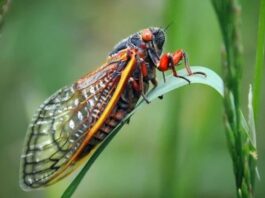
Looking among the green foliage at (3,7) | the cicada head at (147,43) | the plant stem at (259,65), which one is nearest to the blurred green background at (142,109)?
the cicada head at (147,43)

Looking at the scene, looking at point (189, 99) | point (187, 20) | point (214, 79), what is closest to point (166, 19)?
Result: point (187, 20)

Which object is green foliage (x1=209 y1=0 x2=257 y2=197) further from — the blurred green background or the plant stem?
the blurred green background

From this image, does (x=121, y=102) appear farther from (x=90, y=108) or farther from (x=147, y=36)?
(x=147, y=36)

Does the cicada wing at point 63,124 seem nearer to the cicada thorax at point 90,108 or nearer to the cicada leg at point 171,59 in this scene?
the cicada thorax at point 90,108

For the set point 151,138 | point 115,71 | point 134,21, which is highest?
point 134,21

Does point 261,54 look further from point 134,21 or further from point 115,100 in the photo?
point 134,21

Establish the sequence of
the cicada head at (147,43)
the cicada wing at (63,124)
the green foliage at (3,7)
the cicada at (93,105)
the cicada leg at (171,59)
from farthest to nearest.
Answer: the cicada head at (147,43)
the cicada leg at (171,59)
the cicada at (93,105)
the cicada wing at (63,124)
the green foliage at (3,7)

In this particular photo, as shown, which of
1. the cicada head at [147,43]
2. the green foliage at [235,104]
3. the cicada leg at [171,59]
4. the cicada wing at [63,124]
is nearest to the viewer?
the green foliage at [235,104]
